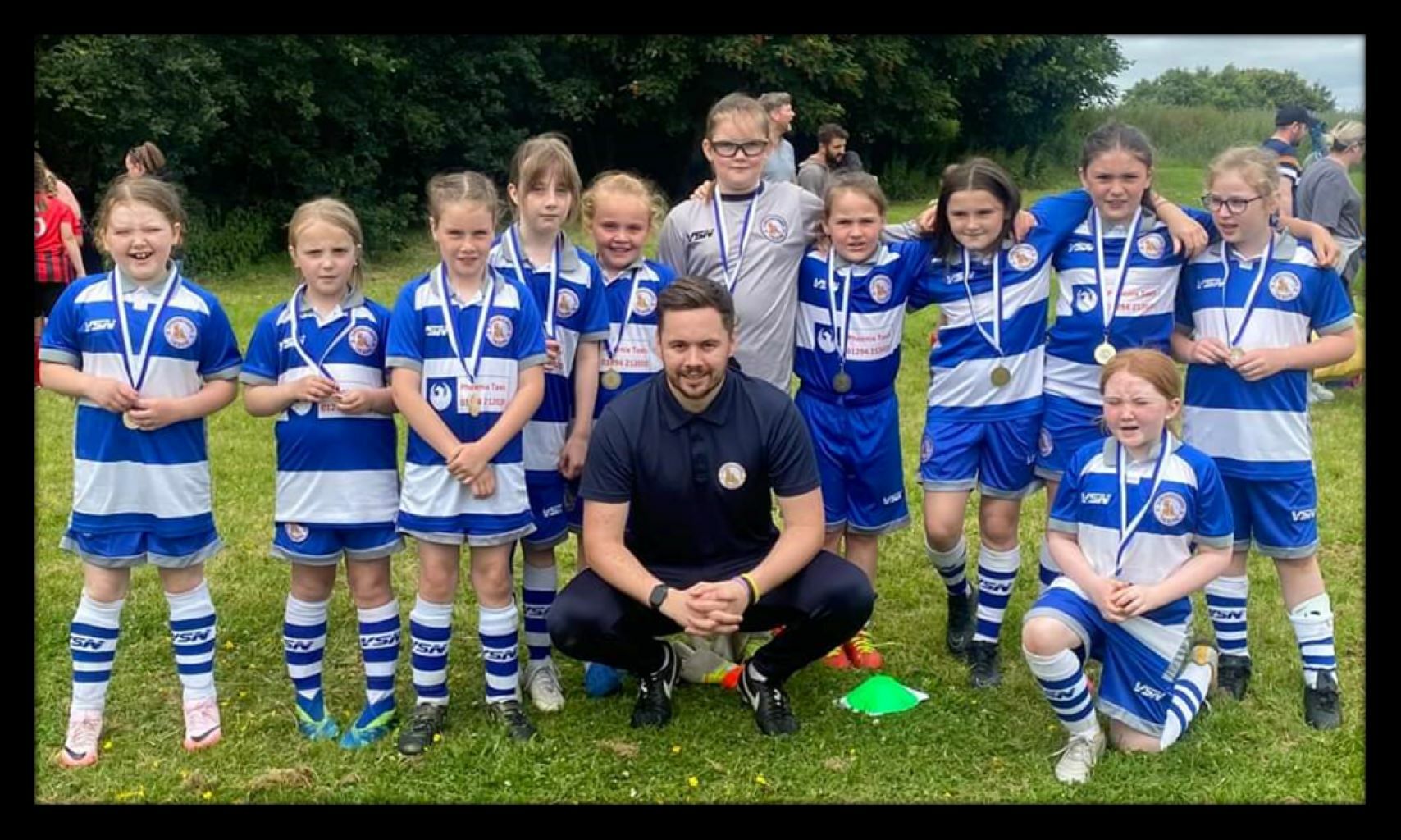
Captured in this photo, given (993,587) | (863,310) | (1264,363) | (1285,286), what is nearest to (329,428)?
(863,310)

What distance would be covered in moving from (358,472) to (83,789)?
4.28ft

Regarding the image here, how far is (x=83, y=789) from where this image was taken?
3930mm

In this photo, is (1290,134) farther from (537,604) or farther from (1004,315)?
(537,604)

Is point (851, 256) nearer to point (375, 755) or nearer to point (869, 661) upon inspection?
point (869, 661)

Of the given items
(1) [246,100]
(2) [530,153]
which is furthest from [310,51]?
(2) [530,153]

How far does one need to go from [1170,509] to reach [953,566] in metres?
1.17

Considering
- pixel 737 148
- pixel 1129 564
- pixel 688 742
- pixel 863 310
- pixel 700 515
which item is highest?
pixel 737 148

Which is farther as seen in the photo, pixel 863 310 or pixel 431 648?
pixel 863 310

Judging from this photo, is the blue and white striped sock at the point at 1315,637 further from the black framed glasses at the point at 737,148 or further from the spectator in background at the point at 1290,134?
the spectator in background at the point at 1290,134

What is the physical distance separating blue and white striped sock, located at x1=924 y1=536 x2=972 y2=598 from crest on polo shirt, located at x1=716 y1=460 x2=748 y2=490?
3.29 feet

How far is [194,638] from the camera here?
4211 millimetres

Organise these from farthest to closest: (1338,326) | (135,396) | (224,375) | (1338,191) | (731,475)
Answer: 1. (1338,191)
2. (1338,326)
3. (731,475)
4. (224,375)
5. (135,396)

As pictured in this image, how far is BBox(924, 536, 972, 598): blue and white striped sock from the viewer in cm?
491

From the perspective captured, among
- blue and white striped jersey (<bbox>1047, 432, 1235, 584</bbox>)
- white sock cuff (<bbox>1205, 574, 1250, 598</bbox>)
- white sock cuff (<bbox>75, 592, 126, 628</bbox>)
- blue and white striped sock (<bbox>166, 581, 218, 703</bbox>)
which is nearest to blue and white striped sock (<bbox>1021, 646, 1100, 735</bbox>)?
blue and white striped jersey (<bbox>1047, 432, 1235, 584</bbox>)
